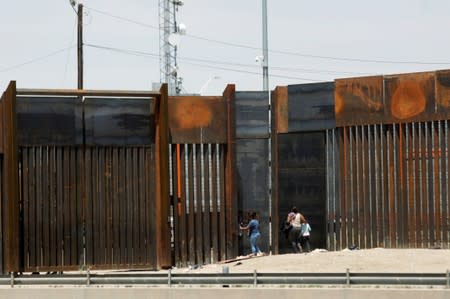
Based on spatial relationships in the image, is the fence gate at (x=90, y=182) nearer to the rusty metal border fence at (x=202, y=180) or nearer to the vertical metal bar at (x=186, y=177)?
the rusty metal border fence at (x=202, y=180)

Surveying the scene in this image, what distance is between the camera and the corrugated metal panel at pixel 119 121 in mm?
28938

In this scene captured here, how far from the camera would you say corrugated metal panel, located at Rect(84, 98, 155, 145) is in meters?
28.9

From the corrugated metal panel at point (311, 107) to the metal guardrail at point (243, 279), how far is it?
8.77 m

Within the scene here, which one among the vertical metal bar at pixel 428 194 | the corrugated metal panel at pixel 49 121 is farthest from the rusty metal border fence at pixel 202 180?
the vertical metal bar at pixel 428 194

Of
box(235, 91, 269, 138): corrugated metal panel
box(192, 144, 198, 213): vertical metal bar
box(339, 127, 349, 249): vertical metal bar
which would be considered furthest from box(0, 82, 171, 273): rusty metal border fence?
box(339, 127, 349, 249): vertical metal bar

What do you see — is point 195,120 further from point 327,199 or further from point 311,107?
point 327,199

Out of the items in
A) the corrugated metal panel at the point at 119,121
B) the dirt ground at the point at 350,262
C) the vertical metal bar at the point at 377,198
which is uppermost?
the corrugated metal panel at the point at 119,121

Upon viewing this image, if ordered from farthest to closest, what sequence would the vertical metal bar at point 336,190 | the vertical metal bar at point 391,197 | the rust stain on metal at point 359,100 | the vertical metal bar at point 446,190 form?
the vertical metal bar at point 336,190, the rust stain on metal at point 359,100, the vertical metal bar at point 391,197, the vertical metal bar at point 446,190

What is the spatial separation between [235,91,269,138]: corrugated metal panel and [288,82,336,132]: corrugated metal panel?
0.82m

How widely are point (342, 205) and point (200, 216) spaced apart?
401 centimetres

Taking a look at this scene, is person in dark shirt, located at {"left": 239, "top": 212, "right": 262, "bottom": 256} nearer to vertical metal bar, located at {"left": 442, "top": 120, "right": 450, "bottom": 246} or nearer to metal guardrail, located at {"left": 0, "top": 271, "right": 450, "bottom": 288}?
vertical metal bar, located at {"left": 442, "top": 120, "right": 450, "bottom": 246}

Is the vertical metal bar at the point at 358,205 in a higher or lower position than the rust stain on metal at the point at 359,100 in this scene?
lower

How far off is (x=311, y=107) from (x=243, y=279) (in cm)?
921

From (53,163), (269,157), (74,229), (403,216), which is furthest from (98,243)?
(403,216)
